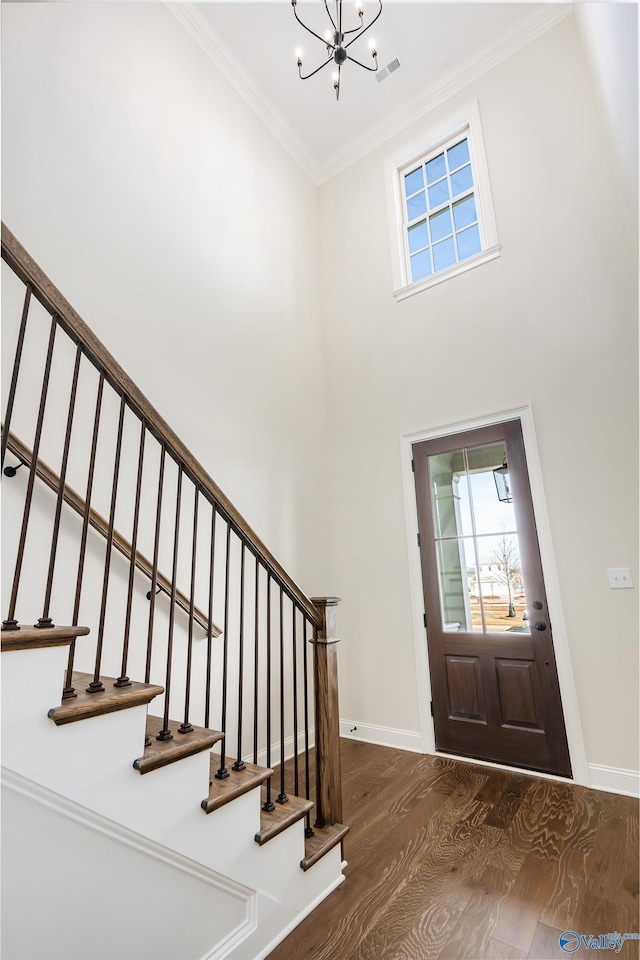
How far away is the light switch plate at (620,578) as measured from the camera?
9.06 feet

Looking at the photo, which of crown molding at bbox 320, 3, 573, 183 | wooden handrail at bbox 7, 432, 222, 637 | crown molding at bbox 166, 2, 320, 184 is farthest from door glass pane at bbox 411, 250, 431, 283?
wooden handrail at bbox 7, 432, 222, 637

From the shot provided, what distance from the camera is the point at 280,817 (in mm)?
1728

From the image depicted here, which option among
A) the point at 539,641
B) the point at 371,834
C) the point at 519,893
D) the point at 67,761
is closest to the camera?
the point at 67,761

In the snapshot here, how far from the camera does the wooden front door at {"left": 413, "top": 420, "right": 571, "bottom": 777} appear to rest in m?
2.97

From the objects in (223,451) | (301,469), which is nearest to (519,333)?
(301,469)

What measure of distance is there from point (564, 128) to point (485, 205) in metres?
0.70

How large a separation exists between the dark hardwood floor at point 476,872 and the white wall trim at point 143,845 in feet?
0.64

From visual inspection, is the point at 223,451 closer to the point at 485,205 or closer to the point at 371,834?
the point at 371,834

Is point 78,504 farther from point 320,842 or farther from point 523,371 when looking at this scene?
point 523,371

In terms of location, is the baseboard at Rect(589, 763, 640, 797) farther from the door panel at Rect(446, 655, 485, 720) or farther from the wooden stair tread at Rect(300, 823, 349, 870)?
the wooden stair tread at Rect(300, 823, 349, 870)

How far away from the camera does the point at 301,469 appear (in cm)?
396

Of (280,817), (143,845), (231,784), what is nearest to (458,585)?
(280,817)

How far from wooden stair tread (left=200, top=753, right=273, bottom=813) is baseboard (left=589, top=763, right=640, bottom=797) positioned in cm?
219

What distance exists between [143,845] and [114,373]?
54.2 inches
